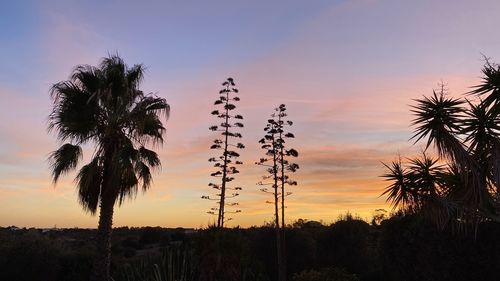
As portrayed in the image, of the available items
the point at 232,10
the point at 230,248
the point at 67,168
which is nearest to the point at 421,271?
the point at 230,248

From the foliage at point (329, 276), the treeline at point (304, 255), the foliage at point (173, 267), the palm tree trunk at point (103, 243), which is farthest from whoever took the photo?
the foliage at point (329, 276)

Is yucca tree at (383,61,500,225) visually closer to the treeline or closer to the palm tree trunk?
the treeline

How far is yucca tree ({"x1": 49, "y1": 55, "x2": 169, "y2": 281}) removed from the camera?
18734mm

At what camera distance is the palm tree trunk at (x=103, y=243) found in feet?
60.5

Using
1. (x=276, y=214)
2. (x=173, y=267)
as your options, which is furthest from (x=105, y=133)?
(x=276, y=214)

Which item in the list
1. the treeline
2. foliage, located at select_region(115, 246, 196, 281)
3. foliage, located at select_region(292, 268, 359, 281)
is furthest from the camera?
foliage, located at select_region(292, 268, 359, 281)

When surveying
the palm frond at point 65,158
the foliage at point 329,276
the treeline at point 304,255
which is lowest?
the foliage at point 329,276

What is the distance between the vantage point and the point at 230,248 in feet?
38.3

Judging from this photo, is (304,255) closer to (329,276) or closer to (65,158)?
(329,276)

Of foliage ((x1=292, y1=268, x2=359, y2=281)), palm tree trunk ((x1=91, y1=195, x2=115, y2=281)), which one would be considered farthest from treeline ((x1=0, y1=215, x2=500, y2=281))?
palm tree trunk ((x1=91, y1=195, x2=115, y2=281))

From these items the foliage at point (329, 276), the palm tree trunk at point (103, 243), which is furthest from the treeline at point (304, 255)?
the palm tree trunk at point (103, 243)

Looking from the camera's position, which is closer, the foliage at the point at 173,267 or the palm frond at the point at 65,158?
the foliage at the point at 173,267

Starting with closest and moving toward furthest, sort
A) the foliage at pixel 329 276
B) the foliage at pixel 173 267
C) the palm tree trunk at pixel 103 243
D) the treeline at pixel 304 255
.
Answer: the treeline at pixel 304 255
the foliage at pixel 173 267
the palm tree trunk at pixel 103 243
the foliage at pixel 329 276

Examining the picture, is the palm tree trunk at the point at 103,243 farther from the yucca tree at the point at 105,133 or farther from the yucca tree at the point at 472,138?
the yucca tree at the point at 472,138
